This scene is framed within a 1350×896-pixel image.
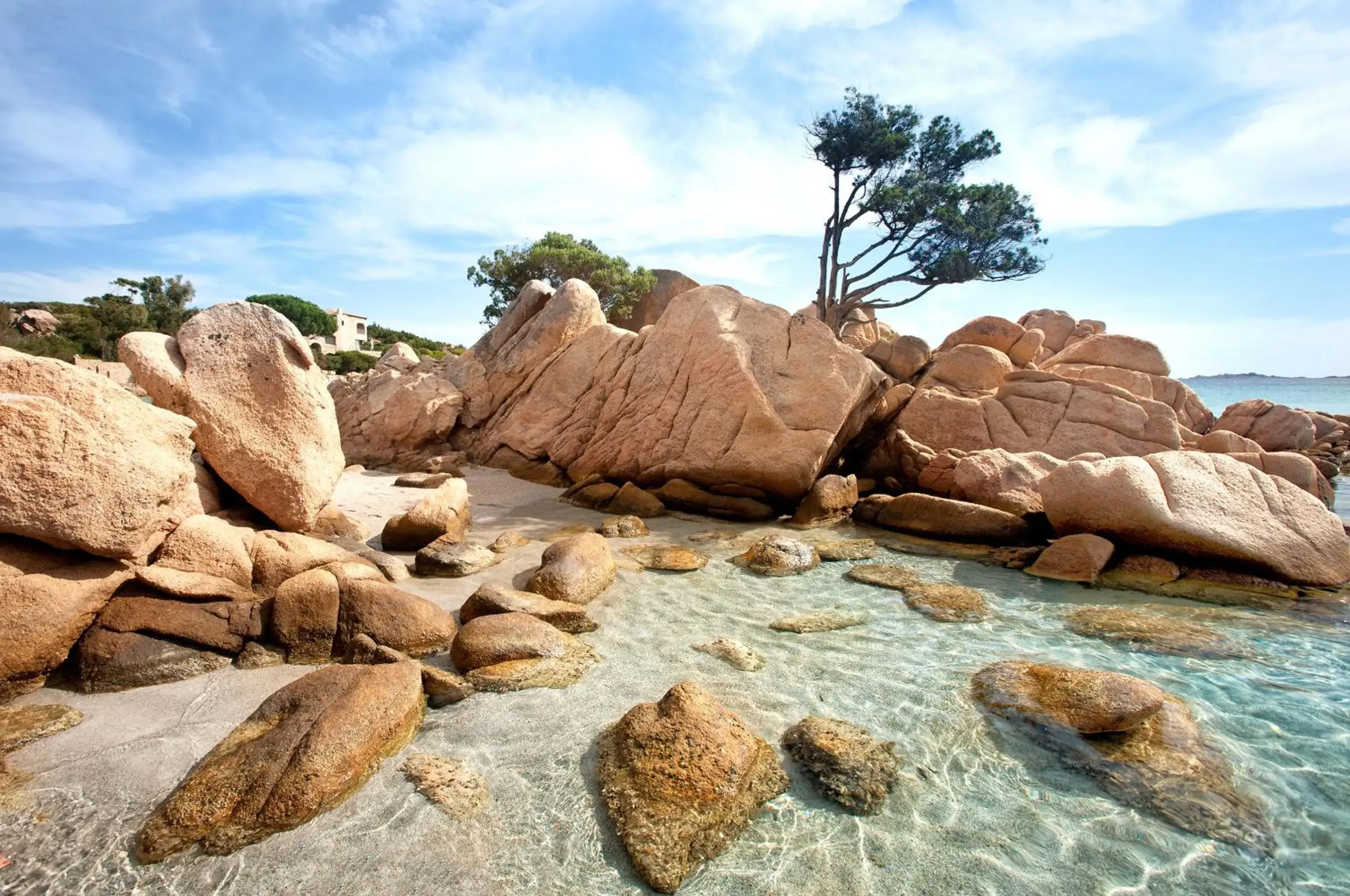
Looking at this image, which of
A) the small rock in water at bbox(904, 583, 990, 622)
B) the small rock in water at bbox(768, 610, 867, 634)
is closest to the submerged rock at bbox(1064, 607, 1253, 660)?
the small rock in water at bbox(904, 583, 990, 622)

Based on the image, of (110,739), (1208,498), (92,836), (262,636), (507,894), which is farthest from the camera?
(1208,498)

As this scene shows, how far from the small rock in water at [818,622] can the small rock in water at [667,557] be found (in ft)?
6.89

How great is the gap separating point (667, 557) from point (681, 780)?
530cm

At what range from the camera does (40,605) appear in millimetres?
4762

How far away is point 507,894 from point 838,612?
4925 millimetres

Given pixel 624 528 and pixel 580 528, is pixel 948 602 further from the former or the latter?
pixel 580 528

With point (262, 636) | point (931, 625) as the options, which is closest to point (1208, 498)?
point (931, 625)

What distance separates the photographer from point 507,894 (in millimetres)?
3244

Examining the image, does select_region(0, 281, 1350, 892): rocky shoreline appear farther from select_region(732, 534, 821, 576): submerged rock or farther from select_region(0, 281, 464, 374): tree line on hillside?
select_region(0, 281, 464, 374): tree line on hillside

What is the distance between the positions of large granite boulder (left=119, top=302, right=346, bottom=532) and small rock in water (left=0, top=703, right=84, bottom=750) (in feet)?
9.44

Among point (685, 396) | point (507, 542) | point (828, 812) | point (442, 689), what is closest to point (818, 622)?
point (828, 812)

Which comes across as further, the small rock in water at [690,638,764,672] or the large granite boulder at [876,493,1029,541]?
the large granite boulder at [876,493,1029,541]

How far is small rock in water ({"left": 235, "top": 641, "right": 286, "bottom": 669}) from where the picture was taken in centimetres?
543

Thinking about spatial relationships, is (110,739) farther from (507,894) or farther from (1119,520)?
(1119,520)
